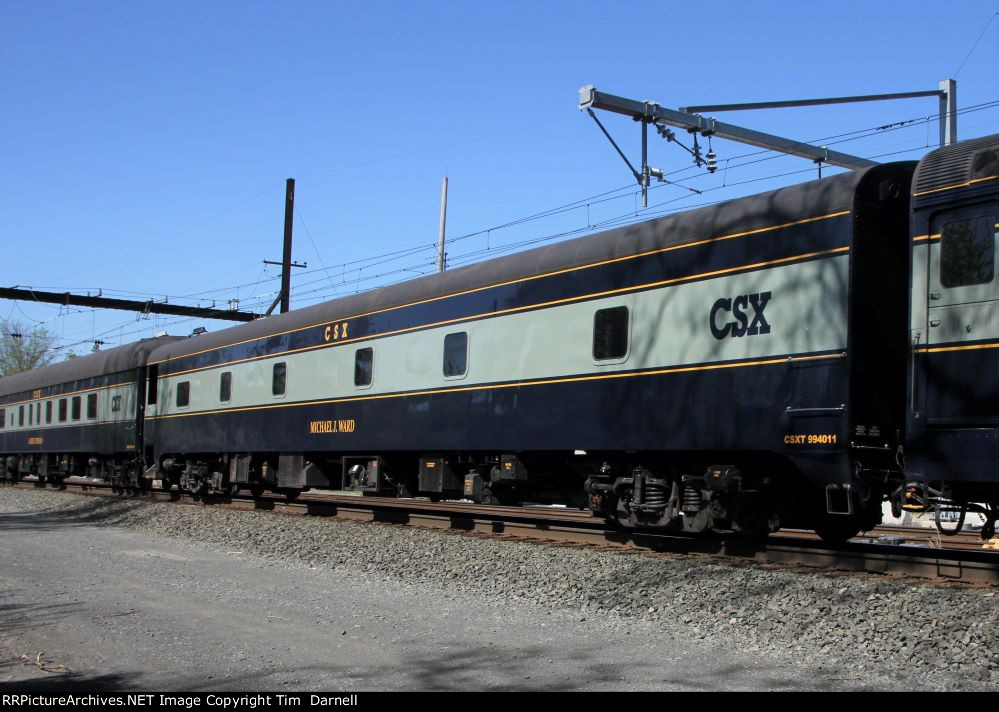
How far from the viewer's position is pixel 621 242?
11.6 metres

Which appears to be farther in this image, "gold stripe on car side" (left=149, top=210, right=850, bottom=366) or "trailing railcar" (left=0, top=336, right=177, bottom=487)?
"trailing railcar" (left=0, top=336, right=177, bottom=487)

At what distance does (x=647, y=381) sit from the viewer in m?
10.9

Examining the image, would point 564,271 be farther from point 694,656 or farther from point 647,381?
point 694,656

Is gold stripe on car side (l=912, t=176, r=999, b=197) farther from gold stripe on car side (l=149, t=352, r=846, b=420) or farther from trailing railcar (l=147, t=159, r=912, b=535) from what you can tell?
gold stripe on car side (l=149, t=352, r=846, b=420)

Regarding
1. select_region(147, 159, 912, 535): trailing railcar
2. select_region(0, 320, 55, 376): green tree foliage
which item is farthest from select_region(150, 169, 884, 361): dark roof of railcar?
select_region(0, 320, 55, 376): green tree foliage

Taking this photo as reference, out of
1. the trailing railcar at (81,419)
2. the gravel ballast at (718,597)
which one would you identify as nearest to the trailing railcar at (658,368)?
the gravel ballast at (718,597)

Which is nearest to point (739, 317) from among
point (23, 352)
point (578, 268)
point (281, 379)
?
point (578, 268)

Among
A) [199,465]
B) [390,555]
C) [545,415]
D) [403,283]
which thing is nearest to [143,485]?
[199,465]

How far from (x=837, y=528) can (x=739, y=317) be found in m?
2.67

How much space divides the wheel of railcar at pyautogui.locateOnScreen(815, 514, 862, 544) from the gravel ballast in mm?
1064

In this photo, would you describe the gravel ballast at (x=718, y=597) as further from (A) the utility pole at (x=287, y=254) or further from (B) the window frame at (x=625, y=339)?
(A) the utility pole at (x=287, y=254)

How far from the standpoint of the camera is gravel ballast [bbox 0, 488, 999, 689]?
696cm

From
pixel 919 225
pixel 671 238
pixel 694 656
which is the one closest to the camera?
pixel 694 656

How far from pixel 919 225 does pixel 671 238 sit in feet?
9.30
